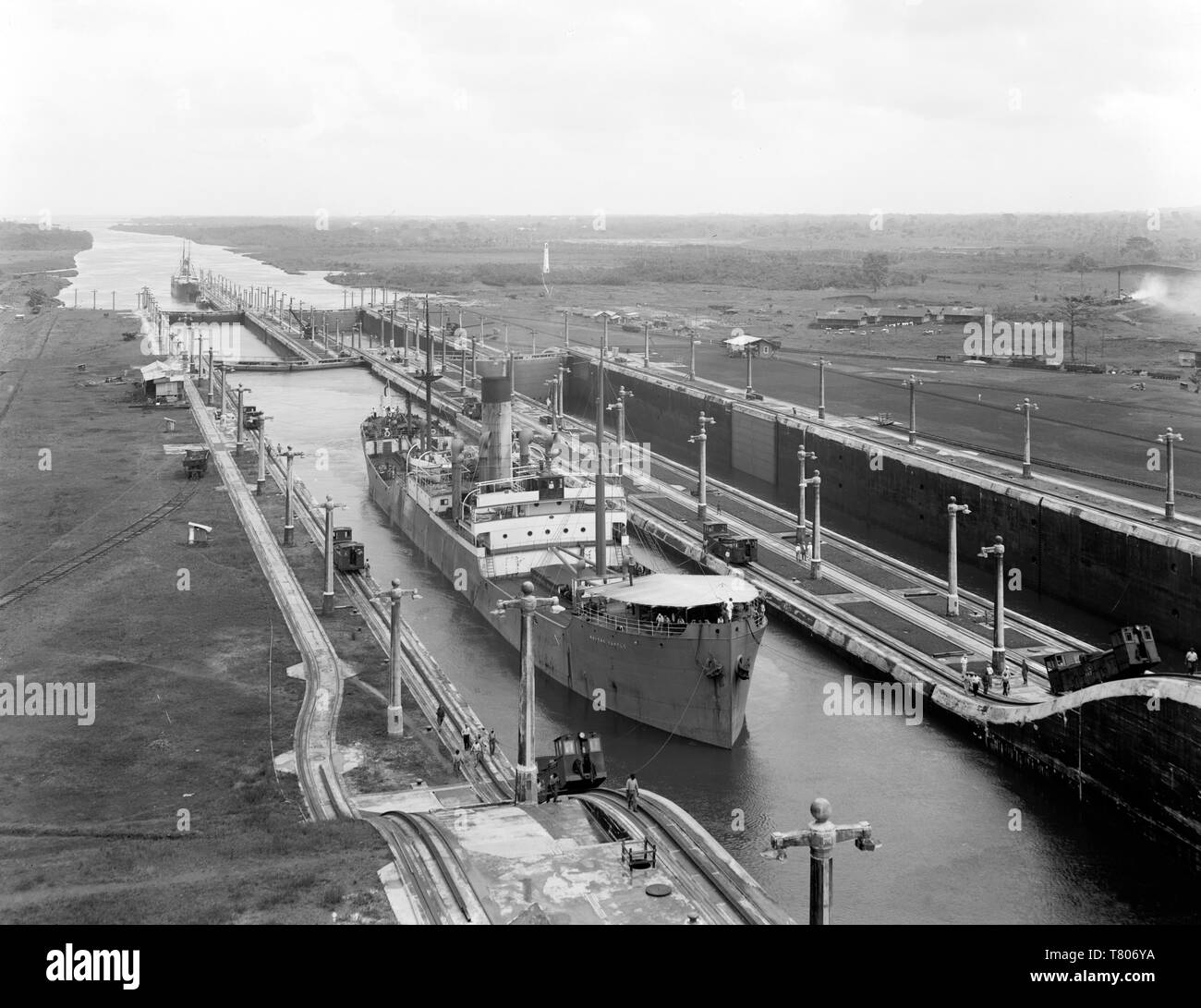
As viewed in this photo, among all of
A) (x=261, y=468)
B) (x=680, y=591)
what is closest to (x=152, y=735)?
(x=680, y=591)

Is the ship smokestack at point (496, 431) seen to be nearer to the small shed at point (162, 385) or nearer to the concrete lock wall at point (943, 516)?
the concrete lock wall at point (943, 516)

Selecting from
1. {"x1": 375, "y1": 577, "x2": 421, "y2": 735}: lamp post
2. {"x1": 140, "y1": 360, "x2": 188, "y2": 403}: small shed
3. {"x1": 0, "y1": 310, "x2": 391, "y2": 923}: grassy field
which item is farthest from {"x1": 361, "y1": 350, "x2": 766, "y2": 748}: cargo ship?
{"x1": 140, "y1": 360, "x2": 188, "y2": 403}: small shed

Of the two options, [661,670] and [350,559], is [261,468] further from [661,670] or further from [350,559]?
[661,670]

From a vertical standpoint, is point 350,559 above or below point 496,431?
below

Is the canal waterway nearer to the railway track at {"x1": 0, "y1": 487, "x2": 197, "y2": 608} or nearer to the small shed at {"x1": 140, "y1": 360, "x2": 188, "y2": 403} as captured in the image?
the railway track at {"x1": 0, "y1": 487, "x2": 197, "y2": 608}

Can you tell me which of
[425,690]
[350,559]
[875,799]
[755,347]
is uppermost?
[755,347]
